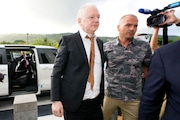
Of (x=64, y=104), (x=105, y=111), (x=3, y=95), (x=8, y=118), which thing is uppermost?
(x=64, y=104)

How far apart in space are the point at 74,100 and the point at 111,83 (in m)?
0.69

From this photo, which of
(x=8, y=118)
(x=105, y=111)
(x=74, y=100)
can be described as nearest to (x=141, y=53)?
(x=105, y=111)

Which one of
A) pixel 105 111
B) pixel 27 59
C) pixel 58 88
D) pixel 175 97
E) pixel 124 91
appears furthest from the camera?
pixel 27 59

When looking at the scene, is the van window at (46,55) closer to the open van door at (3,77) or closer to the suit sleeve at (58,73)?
the open van door at (3,77)

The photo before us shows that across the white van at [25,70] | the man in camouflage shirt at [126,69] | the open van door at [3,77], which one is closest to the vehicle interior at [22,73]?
the white van at [25,70]

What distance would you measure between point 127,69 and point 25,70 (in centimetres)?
482

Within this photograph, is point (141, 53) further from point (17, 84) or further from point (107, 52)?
point (17, 84)

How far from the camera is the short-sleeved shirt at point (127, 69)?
1987mm

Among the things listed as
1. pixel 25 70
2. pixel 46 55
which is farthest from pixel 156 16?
pixel 25 70

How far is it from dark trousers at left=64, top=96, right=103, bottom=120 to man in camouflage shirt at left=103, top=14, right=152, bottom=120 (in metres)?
0.44

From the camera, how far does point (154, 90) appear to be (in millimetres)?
936

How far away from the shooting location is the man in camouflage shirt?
199 centimetres

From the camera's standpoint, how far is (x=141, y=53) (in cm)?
204

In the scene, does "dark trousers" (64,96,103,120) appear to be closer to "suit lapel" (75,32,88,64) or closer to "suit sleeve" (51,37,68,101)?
"suit sleeve" (51,37,68,101)
